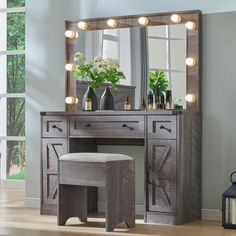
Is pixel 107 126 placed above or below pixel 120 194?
above

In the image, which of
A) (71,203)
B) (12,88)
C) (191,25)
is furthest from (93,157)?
(12,88)

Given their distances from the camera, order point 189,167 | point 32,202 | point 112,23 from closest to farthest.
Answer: point 189,167
point 112,23
point 32,202

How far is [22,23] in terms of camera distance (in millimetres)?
7902

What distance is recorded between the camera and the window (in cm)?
783

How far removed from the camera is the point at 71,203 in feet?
17.9

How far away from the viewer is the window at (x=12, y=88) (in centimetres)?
783

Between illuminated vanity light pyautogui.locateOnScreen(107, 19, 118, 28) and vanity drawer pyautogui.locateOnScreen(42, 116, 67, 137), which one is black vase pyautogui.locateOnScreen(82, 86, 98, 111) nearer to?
vanity drawer pyautogui.locateOnScreen(42, 116, 67, 137)

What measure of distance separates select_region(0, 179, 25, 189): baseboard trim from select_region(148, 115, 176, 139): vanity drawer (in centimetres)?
281

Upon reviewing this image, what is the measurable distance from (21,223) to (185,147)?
1384 mm

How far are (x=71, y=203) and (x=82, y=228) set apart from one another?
0.30 meters

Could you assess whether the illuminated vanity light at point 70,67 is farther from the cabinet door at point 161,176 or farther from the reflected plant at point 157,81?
the cabinet door at point 161,176

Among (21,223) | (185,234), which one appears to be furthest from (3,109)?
(185,234)

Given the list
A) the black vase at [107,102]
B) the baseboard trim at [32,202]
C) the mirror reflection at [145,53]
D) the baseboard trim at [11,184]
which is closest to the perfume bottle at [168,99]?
the mirror reflection at [145,53]

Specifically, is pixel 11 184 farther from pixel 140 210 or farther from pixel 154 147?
pixel 154 147
